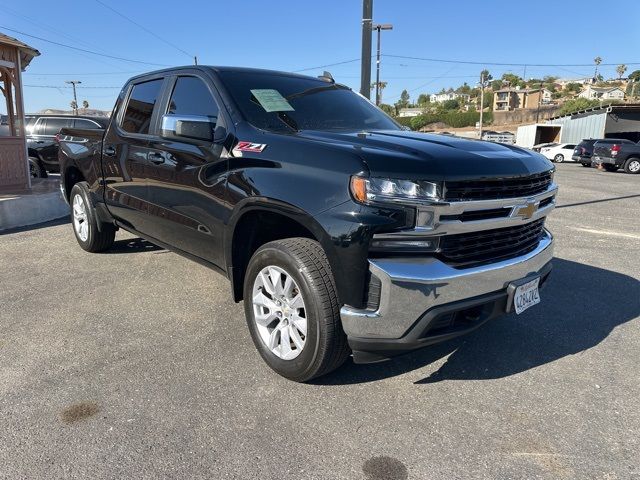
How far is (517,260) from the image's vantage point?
2932mm

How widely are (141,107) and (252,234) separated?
2.08 m

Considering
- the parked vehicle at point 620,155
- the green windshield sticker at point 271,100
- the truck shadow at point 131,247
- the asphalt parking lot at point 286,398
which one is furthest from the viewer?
the parked vehicle at point 620,155

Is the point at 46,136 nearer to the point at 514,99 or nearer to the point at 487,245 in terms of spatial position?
the point at 487,245

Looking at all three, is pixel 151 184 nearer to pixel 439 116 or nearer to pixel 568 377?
pixel 568 377

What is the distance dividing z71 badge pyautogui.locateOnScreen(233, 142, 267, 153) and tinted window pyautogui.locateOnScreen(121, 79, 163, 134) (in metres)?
1.50

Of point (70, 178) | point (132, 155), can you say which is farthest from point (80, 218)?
point (132, 155)

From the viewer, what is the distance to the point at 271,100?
3615 mm

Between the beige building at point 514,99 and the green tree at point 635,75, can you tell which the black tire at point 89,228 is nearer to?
the beige building at point 514,99

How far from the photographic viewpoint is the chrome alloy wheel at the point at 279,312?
2910 millimetres

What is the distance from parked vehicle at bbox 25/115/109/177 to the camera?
1241 centimetres

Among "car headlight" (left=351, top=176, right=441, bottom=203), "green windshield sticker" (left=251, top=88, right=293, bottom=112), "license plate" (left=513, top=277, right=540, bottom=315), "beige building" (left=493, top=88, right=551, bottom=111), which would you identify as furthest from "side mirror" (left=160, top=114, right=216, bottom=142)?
"beige building" (left=493, top=88, right=551, bottom=111)

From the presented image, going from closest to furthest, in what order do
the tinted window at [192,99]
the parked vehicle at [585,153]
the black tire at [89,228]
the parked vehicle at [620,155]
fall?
the tinted window at [192,99]
the black tire at [89,228]
the parked vehicle at [620,155]
the parked vehicle at [585,153]

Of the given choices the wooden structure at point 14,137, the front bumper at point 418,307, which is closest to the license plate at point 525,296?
the front bumper at point 418,307

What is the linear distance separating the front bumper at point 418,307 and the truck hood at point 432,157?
45 cm
